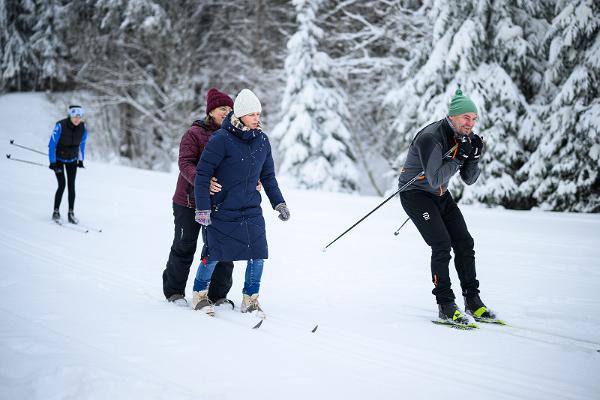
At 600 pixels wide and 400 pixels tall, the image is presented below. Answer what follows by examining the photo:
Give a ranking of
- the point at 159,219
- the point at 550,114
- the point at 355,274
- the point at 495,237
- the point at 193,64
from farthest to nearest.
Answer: the point at 193,64
the point at 550,114
the point at 159,219
the point at 495,237
the point at 355,274

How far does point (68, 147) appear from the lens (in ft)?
27.0

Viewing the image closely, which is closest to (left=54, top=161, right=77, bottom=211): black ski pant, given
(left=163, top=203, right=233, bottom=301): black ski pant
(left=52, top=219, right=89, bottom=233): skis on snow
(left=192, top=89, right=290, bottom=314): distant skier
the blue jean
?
(left=52, top=219, right=89, bottom=233): skis on snow

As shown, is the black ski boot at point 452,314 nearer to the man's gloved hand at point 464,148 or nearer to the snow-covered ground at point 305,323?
the snow-covered ground at point 305,323

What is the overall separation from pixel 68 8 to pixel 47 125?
5928 millimetres

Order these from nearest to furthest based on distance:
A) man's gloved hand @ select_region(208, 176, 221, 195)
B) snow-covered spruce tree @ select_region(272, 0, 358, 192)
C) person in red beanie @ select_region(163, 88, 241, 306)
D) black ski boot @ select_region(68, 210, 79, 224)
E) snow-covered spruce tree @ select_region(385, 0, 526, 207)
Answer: man's gloved hand @ select_region(208, 176, 221, 195)
person in red beanie @ select_region(163, 88, 241, 306)
black ski boot @ select_region(68, 210, 79, 224)
snow-covered spruce tree @ select_region(385, 0, 526, 207)
snow-covered spruce tree @ select_region(272, 0, 358, 192)

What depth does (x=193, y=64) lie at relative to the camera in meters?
24.5

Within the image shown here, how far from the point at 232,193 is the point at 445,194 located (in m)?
1.90

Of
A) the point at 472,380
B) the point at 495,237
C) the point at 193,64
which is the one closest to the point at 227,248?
the point at 472,380

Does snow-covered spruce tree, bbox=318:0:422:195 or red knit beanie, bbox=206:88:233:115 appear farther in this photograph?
snow-covered spruce tree, bbox=318:0:422:195

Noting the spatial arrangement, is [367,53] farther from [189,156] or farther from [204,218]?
[204,218]

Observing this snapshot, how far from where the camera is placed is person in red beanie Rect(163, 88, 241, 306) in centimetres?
445

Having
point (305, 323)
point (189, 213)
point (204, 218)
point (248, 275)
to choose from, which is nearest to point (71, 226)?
point (189, 213)

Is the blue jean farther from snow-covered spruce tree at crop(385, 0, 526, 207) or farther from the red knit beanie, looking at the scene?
snow-covered spruce tree at crop(385, 0, 526, 207)

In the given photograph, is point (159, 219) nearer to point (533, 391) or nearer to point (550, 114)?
point (533, 391)
